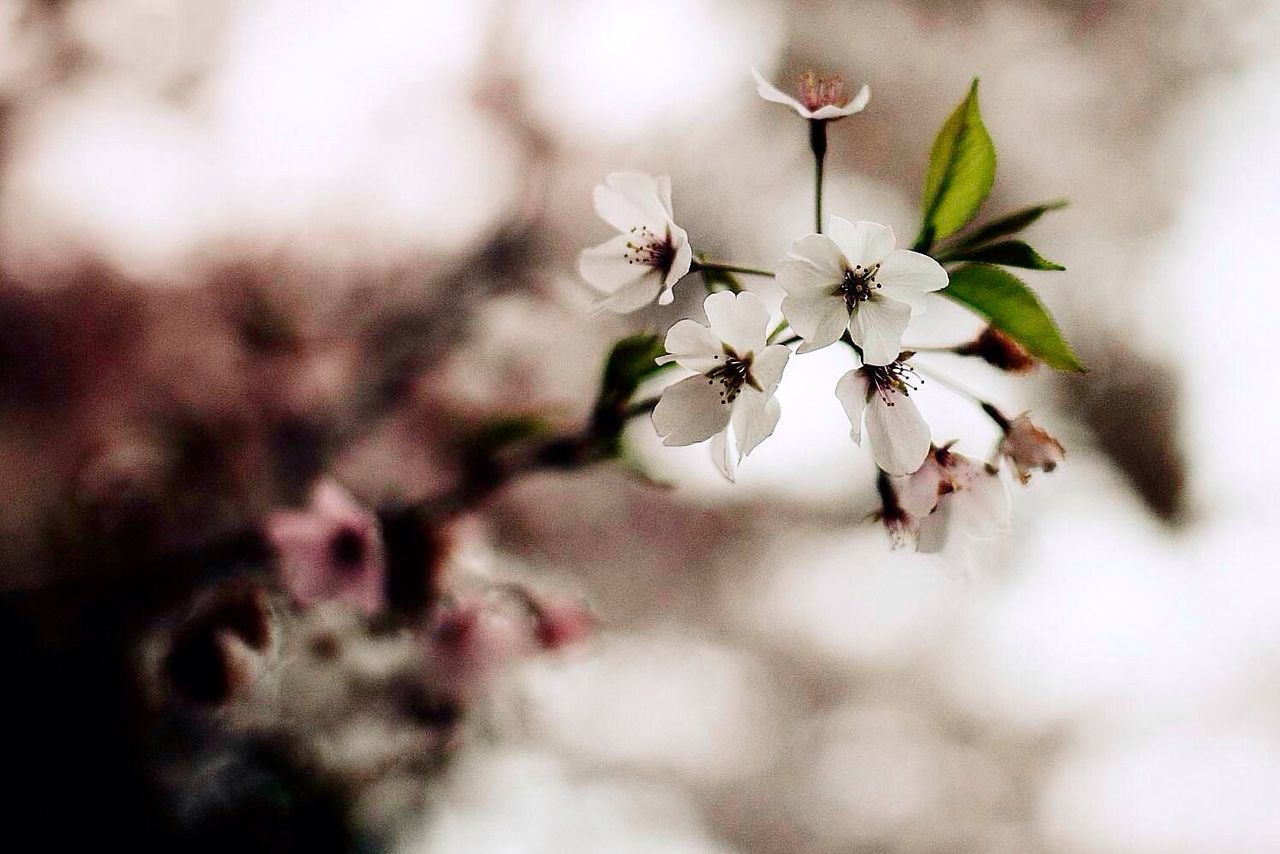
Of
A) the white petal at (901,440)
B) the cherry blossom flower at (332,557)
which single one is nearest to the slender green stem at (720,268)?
the white petal at (901,440)

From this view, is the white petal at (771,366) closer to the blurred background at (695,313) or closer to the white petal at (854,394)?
the white petal at (854,394)

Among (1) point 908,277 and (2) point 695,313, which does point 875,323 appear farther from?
(2) point 695,313

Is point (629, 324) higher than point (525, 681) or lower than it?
higher

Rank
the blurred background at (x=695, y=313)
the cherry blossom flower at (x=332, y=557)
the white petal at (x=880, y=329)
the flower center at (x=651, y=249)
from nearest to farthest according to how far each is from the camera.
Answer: the white petal at (x=880, y=329) < the flower center at (x=651, y=249) < the cherry blossom flower at (x=332, y=557) < the blurred background at (x=695, y=313)

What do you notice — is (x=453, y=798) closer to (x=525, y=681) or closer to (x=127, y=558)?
(x=525, y=681)

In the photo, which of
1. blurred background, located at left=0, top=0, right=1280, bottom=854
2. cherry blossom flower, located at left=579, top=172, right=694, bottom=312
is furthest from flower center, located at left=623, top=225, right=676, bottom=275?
blurred background, located at left=0, top=0, right=1280, bottom=854

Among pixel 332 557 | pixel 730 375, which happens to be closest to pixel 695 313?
pixel 332 557

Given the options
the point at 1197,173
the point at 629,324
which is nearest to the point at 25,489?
the point at 629,324
